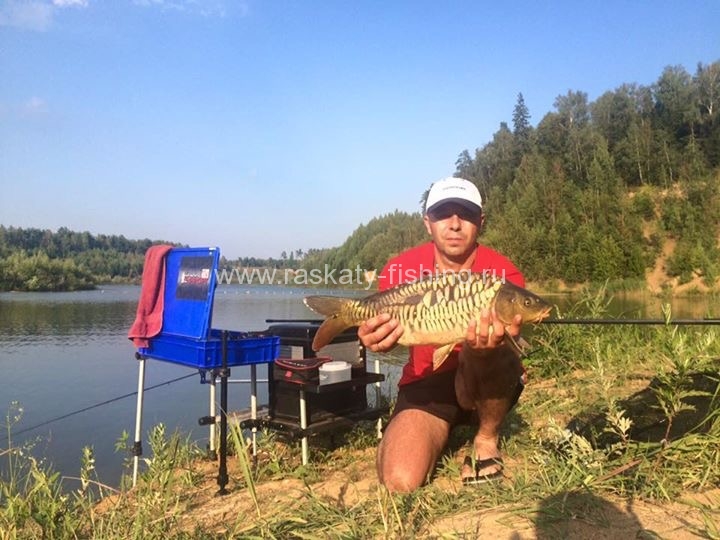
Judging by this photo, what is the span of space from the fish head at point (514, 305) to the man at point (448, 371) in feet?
0.10

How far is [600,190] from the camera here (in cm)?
4606

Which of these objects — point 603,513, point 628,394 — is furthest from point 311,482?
point 628,394

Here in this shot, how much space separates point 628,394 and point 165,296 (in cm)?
286

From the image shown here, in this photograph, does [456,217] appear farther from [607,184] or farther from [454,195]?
[607,184]

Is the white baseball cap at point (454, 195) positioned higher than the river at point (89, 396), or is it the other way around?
the white baseball cap at point (454, 195)

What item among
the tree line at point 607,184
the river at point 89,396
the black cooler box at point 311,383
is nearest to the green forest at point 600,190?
the tree line at point 607,184

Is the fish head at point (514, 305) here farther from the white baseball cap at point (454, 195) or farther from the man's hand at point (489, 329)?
the white baseball cap at point (454, 195)

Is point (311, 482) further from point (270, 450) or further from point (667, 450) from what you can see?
point (667, 450)

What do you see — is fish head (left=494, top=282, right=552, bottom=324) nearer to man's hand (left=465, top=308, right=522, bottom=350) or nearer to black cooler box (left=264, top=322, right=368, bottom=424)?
man's hand (left=465, top=308, right=522, bottom=350)

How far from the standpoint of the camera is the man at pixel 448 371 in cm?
228

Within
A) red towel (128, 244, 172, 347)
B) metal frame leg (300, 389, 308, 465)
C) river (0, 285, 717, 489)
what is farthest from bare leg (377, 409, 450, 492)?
river (0, 285, 717, 489)

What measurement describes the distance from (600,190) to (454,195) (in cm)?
4802

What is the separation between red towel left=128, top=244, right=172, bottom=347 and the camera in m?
3.15

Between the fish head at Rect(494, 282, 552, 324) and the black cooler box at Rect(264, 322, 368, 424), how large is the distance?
1.29 metres
